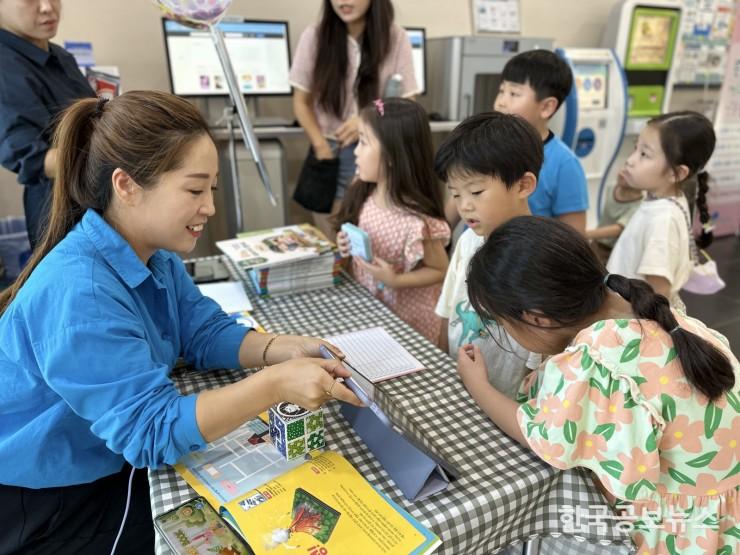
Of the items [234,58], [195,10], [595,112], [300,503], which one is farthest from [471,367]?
[595,112]

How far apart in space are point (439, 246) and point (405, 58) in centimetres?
120

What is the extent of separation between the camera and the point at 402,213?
1715 millimetres

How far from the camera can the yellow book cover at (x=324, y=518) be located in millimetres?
733

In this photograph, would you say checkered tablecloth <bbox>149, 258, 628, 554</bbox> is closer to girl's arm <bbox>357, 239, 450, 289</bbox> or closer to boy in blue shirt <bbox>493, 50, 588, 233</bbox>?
girl's arm <bbox>357, 239, 450, 289</bbox>

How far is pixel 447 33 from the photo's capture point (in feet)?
12.1

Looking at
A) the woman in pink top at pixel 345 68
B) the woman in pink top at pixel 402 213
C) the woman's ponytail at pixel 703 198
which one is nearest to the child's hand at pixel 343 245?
the woman in pink top at pixel 402 213

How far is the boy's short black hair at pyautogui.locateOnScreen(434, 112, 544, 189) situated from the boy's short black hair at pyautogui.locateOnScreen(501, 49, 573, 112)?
45 cm

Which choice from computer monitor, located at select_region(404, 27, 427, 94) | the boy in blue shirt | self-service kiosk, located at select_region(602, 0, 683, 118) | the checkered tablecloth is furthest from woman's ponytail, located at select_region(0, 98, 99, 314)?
self-service kiosk, located at select_region(602, 0, 683, 118)

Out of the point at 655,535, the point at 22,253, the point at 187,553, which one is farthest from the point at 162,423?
the point at 22,253

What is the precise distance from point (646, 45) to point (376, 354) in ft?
12.4

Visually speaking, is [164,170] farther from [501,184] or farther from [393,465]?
[501,184]

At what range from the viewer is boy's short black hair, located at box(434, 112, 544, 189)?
134 centimetres

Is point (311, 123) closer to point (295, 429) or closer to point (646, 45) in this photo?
point (295, 429)

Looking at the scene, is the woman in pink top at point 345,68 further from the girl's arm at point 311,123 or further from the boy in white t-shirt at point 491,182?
the boy in white t-shirt at point 491,182
